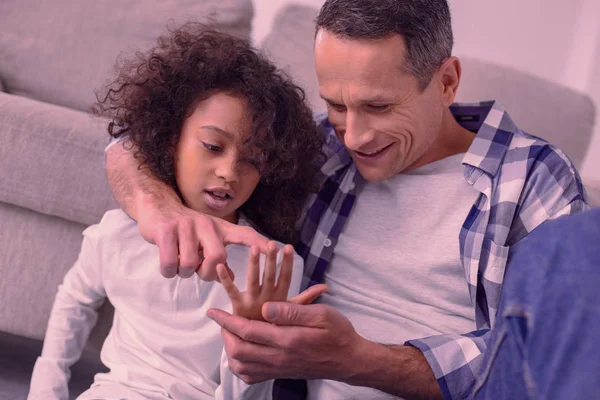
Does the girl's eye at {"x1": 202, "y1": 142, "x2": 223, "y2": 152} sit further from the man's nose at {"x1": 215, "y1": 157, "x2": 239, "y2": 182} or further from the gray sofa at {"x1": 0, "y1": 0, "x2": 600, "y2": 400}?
the gray sofa at {"x1": 0, "y1": 0, "x2": 600, "y2": 400}

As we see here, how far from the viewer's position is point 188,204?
4.28 ft

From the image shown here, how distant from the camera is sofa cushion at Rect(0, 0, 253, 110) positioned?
2.04 meters

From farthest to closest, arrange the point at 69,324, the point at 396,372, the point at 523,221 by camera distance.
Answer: the point at 69,324
the point at 523,221
the point at 396,372

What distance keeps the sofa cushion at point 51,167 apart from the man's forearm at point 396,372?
2.47ft

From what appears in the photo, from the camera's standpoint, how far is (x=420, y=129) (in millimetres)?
1372

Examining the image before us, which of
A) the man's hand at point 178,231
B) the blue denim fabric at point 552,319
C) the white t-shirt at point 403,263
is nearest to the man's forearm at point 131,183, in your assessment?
the man's hand at point 178,231

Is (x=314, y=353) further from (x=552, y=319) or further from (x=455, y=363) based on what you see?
(x=552, y=319)

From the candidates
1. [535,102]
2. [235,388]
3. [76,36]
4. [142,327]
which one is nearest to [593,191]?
[535,102]

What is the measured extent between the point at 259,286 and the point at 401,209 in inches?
18.5

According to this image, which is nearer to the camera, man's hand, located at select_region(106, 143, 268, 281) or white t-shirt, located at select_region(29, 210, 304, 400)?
man's hand, located at select_region(106, 143, 268, 281)

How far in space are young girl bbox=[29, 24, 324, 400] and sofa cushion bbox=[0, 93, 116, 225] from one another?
0.57 feet

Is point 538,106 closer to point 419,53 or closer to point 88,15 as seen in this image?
point 419,53

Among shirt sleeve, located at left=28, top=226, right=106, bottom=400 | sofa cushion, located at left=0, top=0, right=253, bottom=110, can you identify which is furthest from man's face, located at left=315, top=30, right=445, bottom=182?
sofa cushion, located at left=0, top=0, right=253, bottom=110

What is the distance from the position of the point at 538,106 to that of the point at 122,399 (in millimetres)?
1306
